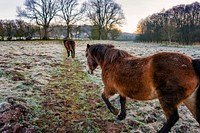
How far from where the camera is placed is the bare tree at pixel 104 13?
4984cm

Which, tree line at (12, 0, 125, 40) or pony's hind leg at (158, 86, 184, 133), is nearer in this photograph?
pony's hind leg at (158, 86, 184, 133)

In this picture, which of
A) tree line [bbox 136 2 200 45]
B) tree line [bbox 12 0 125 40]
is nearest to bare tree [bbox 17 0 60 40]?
tree line [bbox 12 0 125 40]

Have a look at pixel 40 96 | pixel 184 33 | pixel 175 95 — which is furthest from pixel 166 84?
pixel 184 33

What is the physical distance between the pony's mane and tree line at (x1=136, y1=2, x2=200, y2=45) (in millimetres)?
35038

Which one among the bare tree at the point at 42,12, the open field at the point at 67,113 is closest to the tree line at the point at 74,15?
the bare tree at the point at 42,12

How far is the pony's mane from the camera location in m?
3.63

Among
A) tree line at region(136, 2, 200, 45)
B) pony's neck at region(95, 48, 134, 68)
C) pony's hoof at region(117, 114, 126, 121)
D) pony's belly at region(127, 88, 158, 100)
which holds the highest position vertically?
tree line at region(136, 2, 200, 45)

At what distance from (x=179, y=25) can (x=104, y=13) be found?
2045cm

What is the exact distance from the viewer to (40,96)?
14.6 ft

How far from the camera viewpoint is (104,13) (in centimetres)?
5078

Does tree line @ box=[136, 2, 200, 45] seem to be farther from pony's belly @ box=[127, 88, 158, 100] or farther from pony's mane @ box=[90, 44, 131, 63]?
pony's belly @ box=[127, 88, 158, 100]

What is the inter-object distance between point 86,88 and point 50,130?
2.62m

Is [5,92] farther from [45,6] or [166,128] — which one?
[45,6]

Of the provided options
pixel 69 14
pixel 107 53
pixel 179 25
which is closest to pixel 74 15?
pixel 69 14
